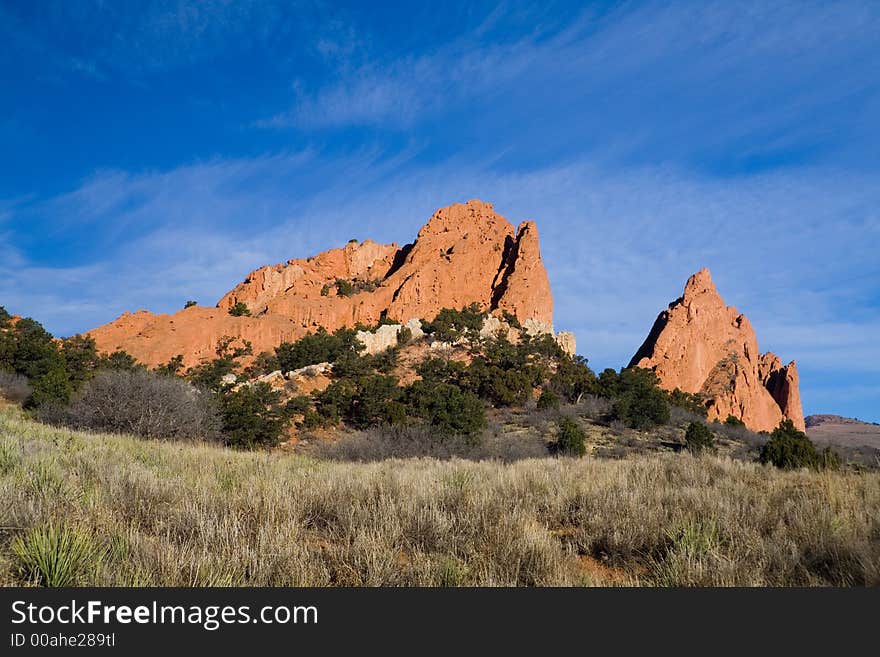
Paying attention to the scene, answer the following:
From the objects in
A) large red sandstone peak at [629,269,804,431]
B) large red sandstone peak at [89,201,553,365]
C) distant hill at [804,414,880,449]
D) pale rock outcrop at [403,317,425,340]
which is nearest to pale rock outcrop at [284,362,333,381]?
pale rock outcrop at [403,317,425,340]

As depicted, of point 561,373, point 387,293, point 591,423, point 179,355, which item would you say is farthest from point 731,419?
point 179,355

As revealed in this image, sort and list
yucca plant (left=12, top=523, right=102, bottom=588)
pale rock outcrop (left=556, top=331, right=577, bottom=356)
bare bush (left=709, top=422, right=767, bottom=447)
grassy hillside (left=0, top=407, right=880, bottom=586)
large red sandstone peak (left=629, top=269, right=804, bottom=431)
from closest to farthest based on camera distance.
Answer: yucca plant (left=12, top=523, right=102, bottom=588)
grassy hillside (left=0, top=407, right=880, bottom=586)
bare bush (left=709, top=422, right=767, bottom=447)
pale rock outcrop (left=556, top=331, right=577, bottom=356)
large red sandstone peak (left=629, top=269, right=804, bottom=431)

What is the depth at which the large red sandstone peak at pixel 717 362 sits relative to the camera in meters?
77.5

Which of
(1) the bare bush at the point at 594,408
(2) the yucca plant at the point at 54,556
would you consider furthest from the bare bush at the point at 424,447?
(2) the yucca plant at the point at 54,556

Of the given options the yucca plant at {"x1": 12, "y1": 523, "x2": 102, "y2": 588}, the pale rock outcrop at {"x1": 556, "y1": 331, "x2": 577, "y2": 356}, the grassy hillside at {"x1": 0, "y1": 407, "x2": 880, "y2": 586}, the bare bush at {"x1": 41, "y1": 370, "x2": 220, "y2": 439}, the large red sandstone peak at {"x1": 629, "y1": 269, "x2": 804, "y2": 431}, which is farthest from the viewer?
the large red sandstone peak at {"x1": 629, "y1": 269, "x2": 804, "y2": 431}

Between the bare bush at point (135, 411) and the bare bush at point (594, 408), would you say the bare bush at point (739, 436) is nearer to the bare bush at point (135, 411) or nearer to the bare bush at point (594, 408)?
the bare bush at point (594, 408)

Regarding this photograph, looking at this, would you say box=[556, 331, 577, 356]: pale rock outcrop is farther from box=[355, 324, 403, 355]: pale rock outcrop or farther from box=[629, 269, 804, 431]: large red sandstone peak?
box=[355, 324, 403, 355]: pale rock outcrop

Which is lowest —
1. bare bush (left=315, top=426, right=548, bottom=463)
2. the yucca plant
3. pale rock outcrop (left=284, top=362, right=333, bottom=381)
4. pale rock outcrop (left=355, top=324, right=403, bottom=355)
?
bare bush (left=315, top=426, right=548, bottom=463)

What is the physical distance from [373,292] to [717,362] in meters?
58.4

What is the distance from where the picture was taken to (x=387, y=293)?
76188 millimetres

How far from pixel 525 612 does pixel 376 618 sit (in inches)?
32.2

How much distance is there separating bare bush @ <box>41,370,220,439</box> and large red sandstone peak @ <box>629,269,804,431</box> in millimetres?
71369

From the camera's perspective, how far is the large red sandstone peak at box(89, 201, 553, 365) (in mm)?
68125

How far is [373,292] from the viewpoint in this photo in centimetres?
7769
